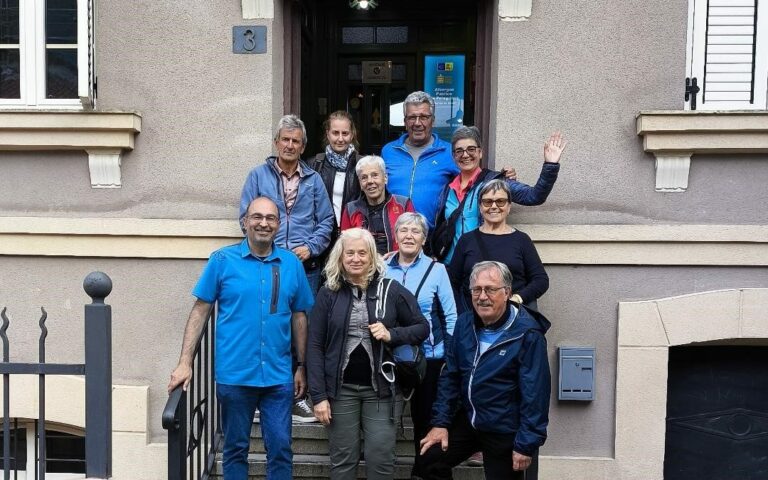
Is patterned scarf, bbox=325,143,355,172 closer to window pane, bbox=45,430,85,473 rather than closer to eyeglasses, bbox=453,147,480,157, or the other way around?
eyeglasses, bbox=453,147,480,157

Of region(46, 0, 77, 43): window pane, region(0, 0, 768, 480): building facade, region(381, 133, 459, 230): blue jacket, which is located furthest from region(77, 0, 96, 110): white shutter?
region(381, 133, 459, 230): blue jacket

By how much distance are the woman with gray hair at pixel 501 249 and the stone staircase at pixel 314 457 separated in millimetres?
946

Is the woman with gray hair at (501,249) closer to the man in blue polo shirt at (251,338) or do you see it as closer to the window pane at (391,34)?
the man in blue polo shirt at (251,338)

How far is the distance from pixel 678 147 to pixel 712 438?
6.57ft

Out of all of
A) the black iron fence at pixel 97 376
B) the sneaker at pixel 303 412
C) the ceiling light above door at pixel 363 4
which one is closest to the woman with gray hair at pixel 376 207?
the sneaker at pixel 303 412

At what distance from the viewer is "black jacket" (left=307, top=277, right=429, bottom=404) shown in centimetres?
371

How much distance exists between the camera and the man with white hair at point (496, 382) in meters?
3.54

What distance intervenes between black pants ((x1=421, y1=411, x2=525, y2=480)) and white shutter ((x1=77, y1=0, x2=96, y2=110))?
3174 mm

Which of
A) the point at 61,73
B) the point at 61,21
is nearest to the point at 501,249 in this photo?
the point at 61,73

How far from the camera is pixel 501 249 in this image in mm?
4121

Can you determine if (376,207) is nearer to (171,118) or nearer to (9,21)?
(171,118)

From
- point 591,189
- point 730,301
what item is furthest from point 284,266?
point 730,301

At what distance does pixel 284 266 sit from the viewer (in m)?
3.82

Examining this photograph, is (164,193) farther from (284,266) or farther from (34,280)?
(284,266)
